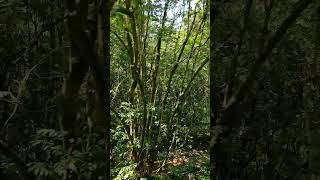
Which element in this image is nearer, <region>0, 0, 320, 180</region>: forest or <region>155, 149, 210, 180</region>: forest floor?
<region>0, 0, 320, 180</region>: forest

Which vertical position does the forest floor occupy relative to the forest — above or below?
below

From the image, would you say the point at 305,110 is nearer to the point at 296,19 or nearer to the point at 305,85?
the point at 305,85

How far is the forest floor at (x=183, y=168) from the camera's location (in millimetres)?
4453

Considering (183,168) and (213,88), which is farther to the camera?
(183,168)

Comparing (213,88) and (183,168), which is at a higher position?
(213,88)

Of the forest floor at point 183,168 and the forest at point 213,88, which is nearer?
the forest at point 213,88

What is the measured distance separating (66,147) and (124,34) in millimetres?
2851

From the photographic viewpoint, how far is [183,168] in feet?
15.6

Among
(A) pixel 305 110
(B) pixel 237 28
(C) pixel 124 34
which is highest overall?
(C) pixel 124 34

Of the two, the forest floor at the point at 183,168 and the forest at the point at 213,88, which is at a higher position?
the forest at the point at 213,88

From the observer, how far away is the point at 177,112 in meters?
4.65

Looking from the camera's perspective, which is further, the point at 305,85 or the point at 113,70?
the point at 113,70

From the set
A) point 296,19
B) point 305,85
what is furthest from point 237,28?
point 305,85

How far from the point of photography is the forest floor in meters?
4.45
